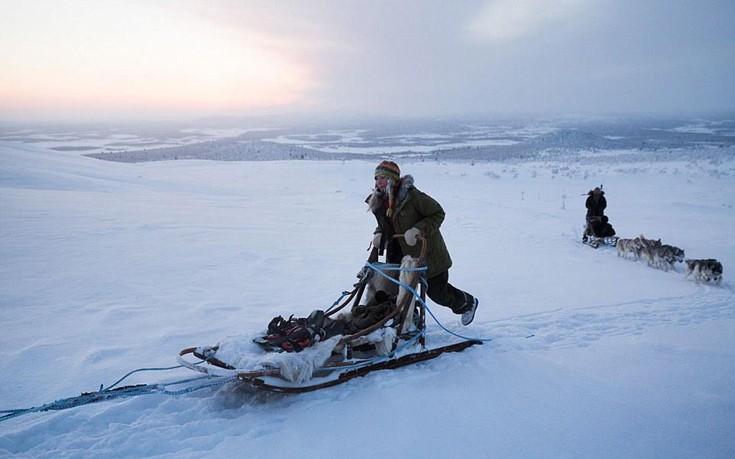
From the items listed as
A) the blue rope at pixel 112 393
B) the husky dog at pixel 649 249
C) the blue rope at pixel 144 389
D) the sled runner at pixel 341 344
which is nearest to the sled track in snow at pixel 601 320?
the sled runner at pixel 341 344

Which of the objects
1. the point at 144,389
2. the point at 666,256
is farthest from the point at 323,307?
the point at 666,256

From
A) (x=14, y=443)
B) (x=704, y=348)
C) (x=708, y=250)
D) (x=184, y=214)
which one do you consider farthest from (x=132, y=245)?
(x=708, y=250)

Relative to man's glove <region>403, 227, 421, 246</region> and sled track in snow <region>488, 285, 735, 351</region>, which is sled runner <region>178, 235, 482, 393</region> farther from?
sled track in snow <region>488, 285, 735, 351</region>

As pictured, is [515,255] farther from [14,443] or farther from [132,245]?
[14,443]

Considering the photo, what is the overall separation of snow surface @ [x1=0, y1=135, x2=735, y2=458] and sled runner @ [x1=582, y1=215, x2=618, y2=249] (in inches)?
9.9

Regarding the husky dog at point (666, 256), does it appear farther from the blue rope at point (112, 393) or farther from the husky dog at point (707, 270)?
the blue rope at point (112, 393)

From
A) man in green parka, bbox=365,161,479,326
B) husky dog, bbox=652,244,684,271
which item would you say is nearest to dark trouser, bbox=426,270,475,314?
man in green parka, bbox=365,161,479,326

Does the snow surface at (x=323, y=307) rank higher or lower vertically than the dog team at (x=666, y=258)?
lower

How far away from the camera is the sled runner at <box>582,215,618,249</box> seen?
374 inches

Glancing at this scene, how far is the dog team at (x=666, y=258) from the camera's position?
649 centimetres

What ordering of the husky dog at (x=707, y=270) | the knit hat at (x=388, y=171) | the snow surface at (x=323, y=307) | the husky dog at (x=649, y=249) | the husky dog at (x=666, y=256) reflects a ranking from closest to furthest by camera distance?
the snow surface at (x=323, y=307) < the knit hat at (x=388, y=171) < the husky dog at (x=707, y=270) < the husky dog at (x=666, y=256) < the husky dog at (x=649, y=249)

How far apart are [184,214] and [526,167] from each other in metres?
23.6

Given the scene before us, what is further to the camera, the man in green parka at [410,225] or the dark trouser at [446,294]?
the dark trouser at [446,294]

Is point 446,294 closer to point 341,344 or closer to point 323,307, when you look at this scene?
point 341,344
